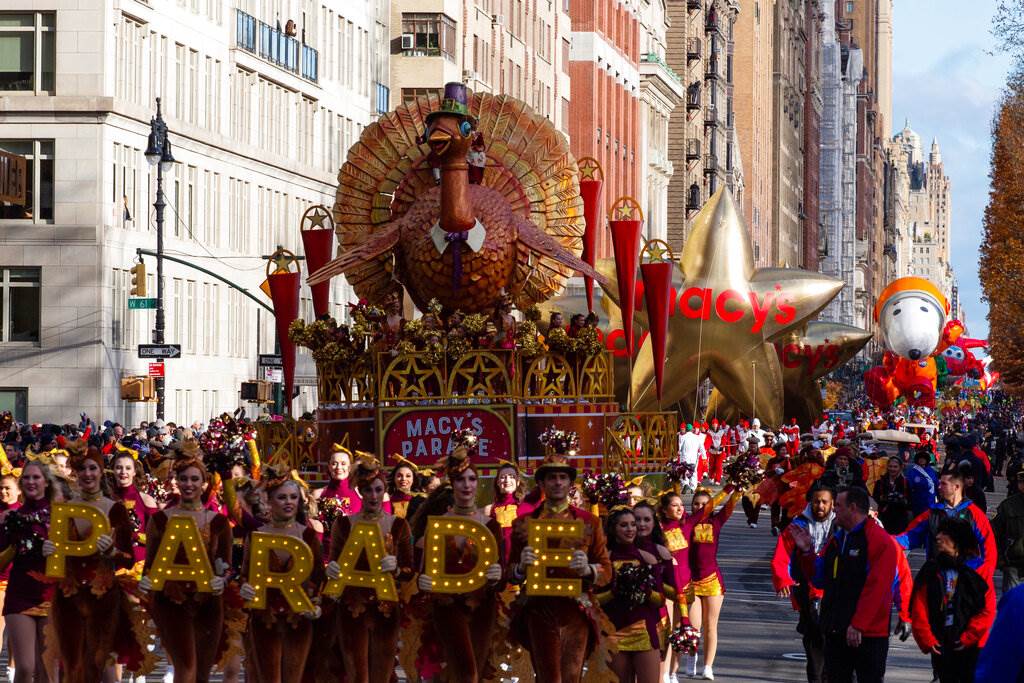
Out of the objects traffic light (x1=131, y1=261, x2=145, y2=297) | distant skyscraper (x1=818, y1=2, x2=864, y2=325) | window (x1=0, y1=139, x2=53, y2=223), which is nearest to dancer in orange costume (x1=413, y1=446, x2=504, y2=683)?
traffic light (x1=131, y1=261, x2=145, y2=297)

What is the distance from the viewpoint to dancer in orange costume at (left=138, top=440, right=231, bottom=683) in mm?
12711

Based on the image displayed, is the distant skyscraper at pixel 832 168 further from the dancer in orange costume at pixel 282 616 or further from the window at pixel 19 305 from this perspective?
the dancer in orange costume at pixel 282 616

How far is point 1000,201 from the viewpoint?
6166cm

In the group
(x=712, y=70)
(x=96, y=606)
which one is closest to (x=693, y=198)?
(x=712, y=70)

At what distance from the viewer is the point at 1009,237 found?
55844 mm

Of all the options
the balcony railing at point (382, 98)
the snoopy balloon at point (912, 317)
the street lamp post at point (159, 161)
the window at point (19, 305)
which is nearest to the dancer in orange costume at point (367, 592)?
the street lamp post at point (159, 161)

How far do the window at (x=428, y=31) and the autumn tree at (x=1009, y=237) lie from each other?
14.5 metres

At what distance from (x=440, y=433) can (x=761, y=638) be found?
10.8ft

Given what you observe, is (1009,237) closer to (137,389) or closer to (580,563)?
(137,389)

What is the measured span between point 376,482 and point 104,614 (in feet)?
6.04

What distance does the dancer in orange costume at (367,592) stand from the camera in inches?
500

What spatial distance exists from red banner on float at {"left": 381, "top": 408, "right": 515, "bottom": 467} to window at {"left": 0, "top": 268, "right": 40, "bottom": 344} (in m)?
23.4

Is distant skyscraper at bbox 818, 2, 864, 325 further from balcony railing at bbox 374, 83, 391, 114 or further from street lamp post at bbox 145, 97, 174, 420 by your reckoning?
street lamp post at bbox 145, 97, 174, 420

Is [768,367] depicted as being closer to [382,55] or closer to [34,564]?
[382,55]
